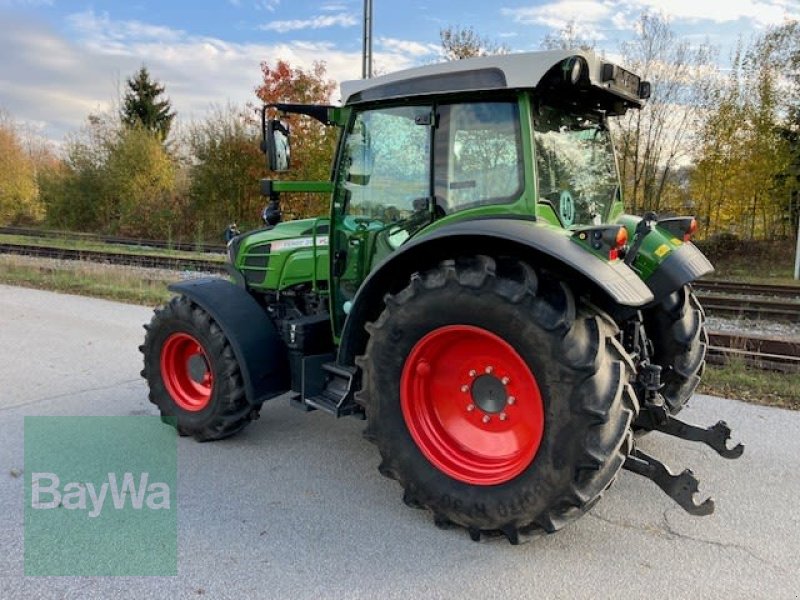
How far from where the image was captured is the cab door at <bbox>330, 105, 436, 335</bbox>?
11.1ft

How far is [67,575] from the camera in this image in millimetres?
2633

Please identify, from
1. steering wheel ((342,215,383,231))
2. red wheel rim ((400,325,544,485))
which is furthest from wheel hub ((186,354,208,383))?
red wheel rim ((400,325,544,485))

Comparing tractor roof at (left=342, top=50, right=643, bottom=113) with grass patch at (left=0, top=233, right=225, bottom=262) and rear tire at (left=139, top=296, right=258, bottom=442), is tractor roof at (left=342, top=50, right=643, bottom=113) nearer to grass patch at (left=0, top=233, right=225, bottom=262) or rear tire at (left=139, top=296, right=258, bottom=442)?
rear tire at (left=139, top=296, right=258, bottom=442)

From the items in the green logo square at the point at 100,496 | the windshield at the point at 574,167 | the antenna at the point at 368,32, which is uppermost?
the antenna at the point at 368,32

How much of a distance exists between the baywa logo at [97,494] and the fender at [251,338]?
75cm

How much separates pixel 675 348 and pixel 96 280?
9742 millimetres

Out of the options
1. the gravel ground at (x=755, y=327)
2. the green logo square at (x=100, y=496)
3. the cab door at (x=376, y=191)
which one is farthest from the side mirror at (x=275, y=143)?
the gravel ground at (x=755, y=327)

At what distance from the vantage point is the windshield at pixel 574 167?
311 cm

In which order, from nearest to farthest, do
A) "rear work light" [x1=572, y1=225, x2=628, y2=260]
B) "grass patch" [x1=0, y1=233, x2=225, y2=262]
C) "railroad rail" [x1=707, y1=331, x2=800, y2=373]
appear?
"rear work light" [x1=572, y1=225, x2=628, y2=260] < "railroad rail" [x1=707, y1=331, x2=800, y2=373] < "grass patch" [x1=0, y1=233, x2=225, y2=262]

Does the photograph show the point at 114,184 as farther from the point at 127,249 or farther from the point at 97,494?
the point at 97,494

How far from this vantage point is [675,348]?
3760 mm

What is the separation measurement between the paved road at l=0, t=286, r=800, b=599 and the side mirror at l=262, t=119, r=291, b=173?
176cm

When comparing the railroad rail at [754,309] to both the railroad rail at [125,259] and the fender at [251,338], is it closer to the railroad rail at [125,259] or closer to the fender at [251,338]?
the fender at [251,338]

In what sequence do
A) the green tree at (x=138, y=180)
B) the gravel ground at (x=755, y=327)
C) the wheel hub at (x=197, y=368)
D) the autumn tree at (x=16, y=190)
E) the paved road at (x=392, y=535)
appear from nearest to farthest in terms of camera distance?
the paved road at (x=392, y=535), the wheel hub at (x=197, y=368), the gravel ground at (x=755, y=327), the green tree at (x=138, y=180), the autumn tree at (x=16, y=190)
